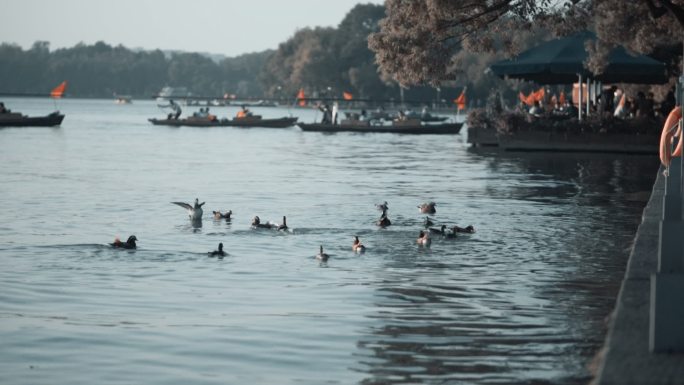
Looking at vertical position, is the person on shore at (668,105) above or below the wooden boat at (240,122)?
above

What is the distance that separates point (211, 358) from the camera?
44.2ft

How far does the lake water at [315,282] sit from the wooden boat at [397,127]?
49.6m

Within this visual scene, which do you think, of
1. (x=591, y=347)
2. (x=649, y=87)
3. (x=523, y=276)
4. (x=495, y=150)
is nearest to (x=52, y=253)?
(x=523, y=276)

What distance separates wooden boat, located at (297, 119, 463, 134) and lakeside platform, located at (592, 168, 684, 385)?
3097 inches

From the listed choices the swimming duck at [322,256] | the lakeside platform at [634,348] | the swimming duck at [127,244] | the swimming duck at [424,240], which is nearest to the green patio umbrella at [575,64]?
the swimming duck at [424,240]

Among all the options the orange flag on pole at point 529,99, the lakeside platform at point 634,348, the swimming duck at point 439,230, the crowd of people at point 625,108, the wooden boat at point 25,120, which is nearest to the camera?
the lakeside platform at point 634,348

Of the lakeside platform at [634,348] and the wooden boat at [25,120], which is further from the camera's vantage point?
the wooden boat at [25,120]

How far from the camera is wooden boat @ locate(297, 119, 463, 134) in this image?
93.8 m

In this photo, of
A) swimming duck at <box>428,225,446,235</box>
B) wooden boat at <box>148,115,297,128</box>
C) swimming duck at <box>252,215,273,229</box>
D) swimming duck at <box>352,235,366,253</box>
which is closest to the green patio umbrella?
swimming duck at <box>252,215,273,229</box>

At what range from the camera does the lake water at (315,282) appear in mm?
13180

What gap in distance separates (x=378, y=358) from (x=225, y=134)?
87274 millimetres

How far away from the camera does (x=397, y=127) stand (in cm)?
9656

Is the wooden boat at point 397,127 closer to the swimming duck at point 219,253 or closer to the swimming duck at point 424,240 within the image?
the swimming duck at point 424,240

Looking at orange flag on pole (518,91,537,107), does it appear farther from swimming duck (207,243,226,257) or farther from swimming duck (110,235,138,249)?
swimming duck (207,243,226,257)
